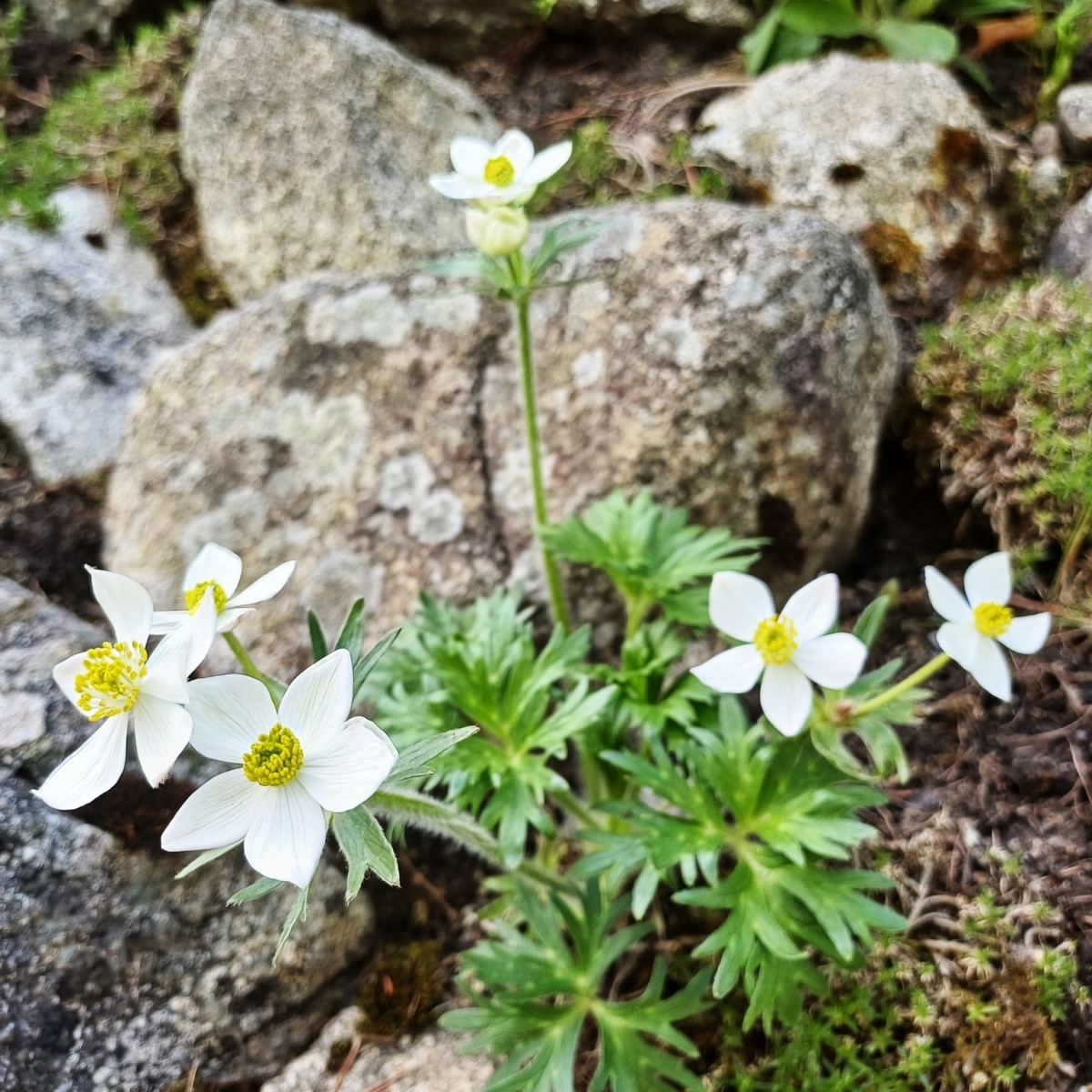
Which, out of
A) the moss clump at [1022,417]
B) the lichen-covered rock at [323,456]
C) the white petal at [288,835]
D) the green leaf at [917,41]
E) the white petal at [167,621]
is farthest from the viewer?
the green leaf at [917,41]

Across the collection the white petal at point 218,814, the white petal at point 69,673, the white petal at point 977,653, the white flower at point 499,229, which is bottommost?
the white petal at point 977,653

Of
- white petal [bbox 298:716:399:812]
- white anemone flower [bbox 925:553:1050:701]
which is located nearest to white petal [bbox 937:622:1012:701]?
white anemone flower [bbox 925:553:1050:701]

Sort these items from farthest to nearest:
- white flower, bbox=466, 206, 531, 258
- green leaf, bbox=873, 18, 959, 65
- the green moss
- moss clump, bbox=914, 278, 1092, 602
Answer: the green moss, green leaf, bbox=873, 18, 959, 65, moss clump, bbox=914, 278, 1092, 602, white flower, bbox=466, 206, 531, 258

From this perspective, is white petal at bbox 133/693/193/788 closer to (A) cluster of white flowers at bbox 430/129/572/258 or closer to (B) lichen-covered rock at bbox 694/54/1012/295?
(A) cluster of white flowers at bbox 430/129/572/258

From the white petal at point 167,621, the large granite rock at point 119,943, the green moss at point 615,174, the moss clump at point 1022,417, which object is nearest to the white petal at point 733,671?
the white petal at point 167,621

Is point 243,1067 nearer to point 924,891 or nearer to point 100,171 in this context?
point 924,891

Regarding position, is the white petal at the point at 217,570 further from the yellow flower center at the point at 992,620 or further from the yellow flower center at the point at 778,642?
the yellow flower center at the point at 992,620

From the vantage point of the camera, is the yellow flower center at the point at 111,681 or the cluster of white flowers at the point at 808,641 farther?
the cluster of white flowers at the point at 808,641

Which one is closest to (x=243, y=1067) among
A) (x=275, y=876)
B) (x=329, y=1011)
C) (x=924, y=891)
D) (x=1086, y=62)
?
(x=329, y=1011)
